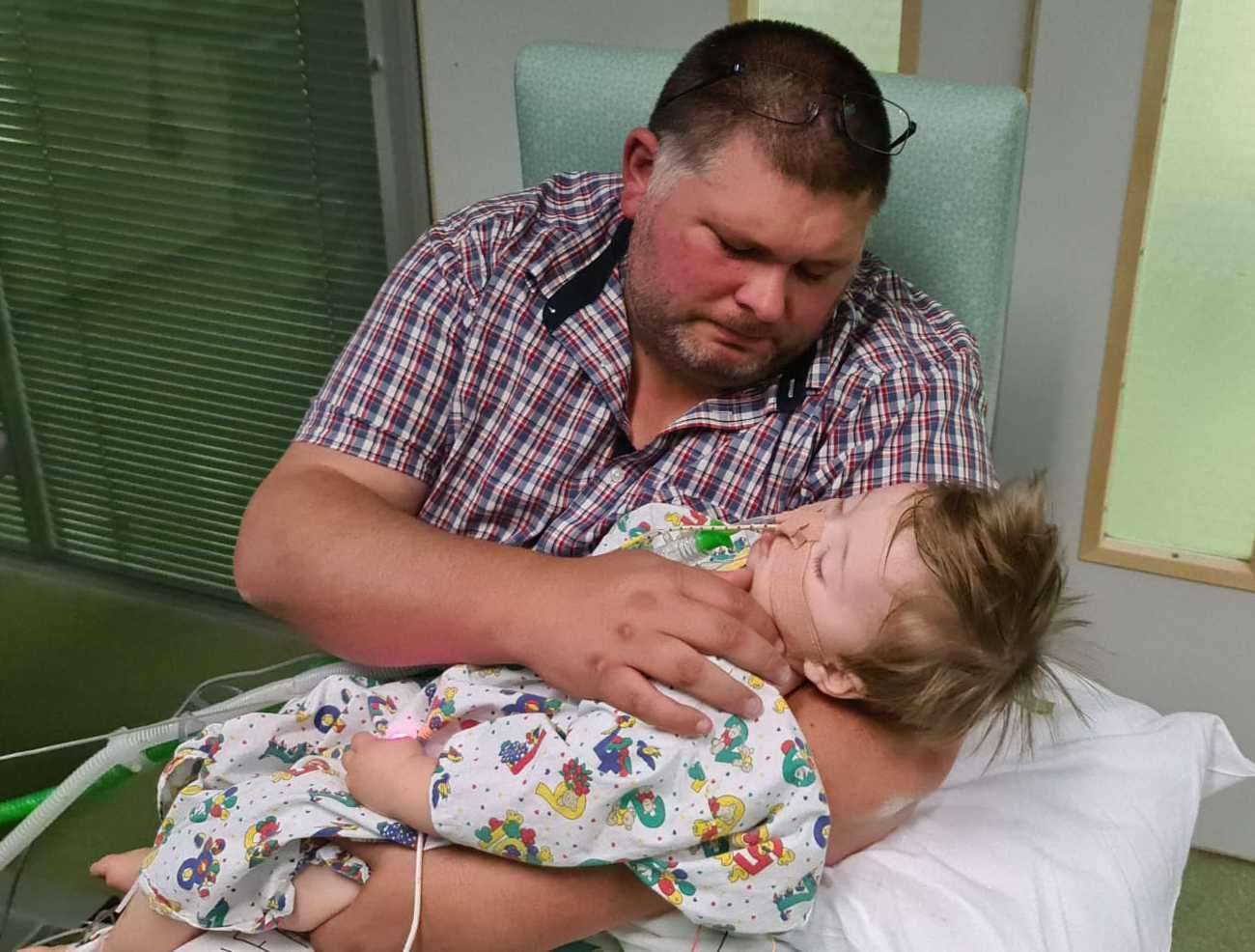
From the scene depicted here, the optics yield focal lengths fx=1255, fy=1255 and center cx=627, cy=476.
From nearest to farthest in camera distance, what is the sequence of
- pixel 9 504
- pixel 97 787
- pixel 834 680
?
pixel 834 680 → pixel 97 787 → pixel 9 504

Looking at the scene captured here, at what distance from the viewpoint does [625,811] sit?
1.07 metres

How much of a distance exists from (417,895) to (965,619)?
21.1 inches

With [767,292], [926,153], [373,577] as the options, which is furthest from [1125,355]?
[373,577]

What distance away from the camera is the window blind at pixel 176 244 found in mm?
1974

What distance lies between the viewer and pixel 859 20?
188cm

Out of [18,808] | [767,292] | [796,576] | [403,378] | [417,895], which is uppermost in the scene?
[767,292]

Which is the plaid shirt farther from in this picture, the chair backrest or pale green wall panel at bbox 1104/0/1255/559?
pale green wall panel at bbox 1104/0/1255/559

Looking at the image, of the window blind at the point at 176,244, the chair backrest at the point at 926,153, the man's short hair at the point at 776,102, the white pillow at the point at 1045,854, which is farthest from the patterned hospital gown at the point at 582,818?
the window blind at the point at 176,244

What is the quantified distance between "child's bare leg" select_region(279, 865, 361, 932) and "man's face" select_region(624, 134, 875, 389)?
68 cm

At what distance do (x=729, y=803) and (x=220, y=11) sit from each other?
159cm

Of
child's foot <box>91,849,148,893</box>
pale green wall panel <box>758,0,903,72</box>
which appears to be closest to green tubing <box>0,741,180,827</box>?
child's foot <box>91,849,148,893</box>

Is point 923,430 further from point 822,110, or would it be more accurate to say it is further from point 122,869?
point 122,869

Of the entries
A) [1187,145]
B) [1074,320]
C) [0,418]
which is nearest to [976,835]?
[1074,320]

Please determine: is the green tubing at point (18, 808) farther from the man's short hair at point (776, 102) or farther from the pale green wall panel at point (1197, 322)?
the pale green wall panel at point (1197, 322)
